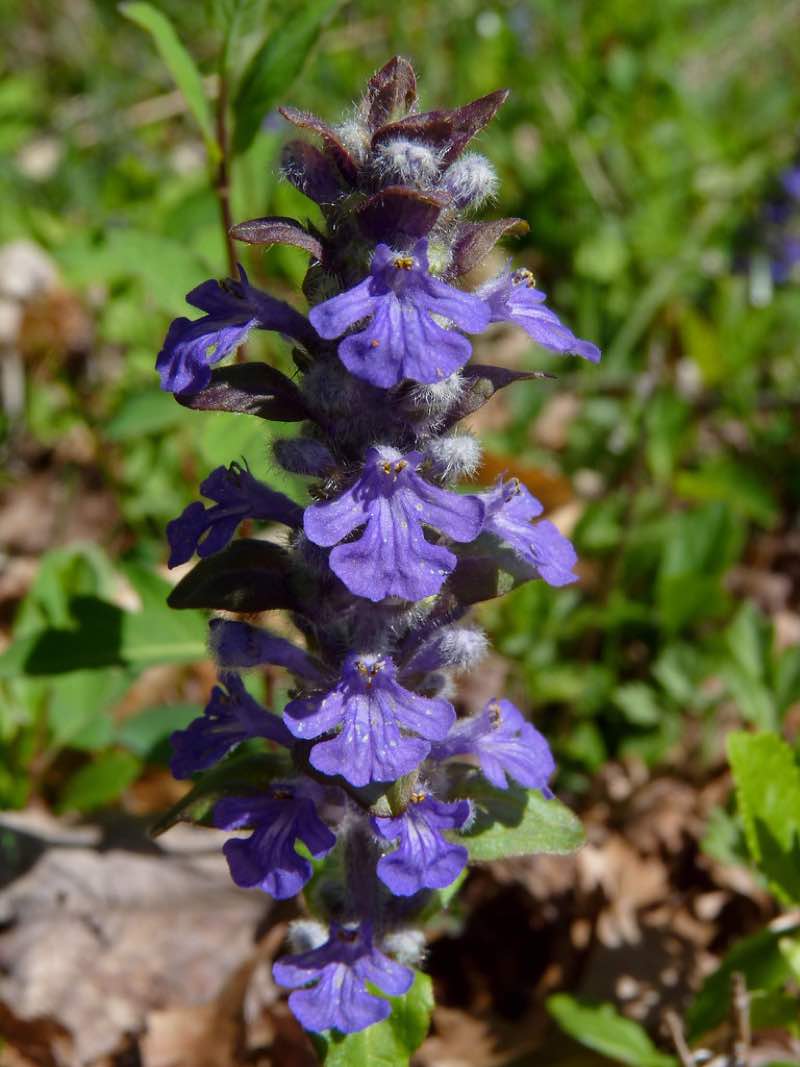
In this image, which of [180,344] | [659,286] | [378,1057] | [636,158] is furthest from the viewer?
[636,158]

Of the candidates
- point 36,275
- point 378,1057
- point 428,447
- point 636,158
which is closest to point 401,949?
point 378,1057

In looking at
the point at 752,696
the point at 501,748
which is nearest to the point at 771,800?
the point at 501,748

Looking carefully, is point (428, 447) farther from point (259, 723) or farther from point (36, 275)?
point (36, 275)

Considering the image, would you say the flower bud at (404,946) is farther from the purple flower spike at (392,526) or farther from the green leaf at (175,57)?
the green leaf at (175,57)

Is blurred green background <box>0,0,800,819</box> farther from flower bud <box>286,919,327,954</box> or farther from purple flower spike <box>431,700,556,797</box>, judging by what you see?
flower bud <box>286,919,327,954</box>

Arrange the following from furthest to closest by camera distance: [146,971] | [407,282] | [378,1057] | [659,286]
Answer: [659,286] → [146,971] → [378,1057] → [407,282]
